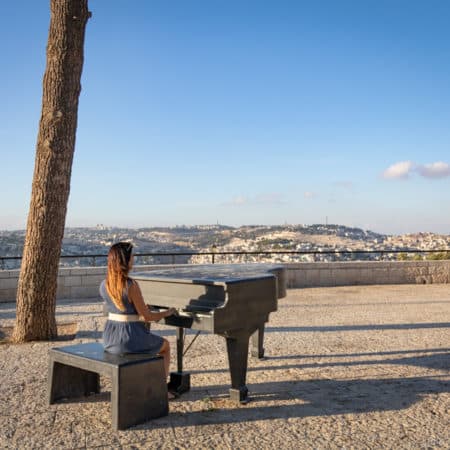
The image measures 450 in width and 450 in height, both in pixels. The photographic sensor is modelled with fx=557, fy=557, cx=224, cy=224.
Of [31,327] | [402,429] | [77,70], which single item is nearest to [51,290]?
[31,327]

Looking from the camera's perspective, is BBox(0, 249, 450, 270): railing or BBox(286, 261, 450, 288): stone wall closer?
BBox(0, 249, 450, 270): railing

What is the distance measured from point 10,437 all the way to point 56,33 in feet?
18.3

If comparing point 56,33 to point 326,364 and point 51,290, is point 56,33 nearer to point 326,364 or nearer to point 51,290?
point 51,290

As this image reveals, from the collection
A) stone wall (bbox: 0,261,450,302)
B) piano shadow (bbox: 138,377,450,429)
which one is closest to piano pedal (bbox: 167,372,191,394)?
piano shadow (bbox: 138,377,450,429)

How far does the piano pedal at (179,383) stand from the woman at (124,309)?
27.9 inches

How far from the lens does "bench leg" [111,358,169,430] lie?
4.00 metres

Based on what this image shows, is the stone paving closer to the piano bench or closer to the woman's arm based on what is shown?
the piano bench

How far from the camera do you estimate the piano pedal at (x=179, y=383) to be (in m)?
4.99

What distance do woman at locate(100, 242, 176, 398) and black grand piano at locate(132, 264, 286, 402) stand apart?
0.35 meters

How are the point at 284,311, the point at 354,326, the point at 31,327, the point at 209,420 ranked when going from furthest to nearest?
the point at 284,311 → the point at 354,326 → the point at 31,327 → the point at 209,420

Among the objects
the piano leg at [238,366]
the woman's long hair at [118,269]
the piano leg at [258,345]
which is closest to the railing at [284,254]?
the piano leg at [258,345]

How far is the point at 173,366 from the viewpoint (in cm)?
603

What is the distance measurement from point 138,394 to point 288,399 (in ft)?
4.57

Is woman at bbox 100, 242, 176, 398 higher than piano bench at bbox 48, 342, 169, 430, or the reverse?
woman at bbox 100, 242, 176, 398
